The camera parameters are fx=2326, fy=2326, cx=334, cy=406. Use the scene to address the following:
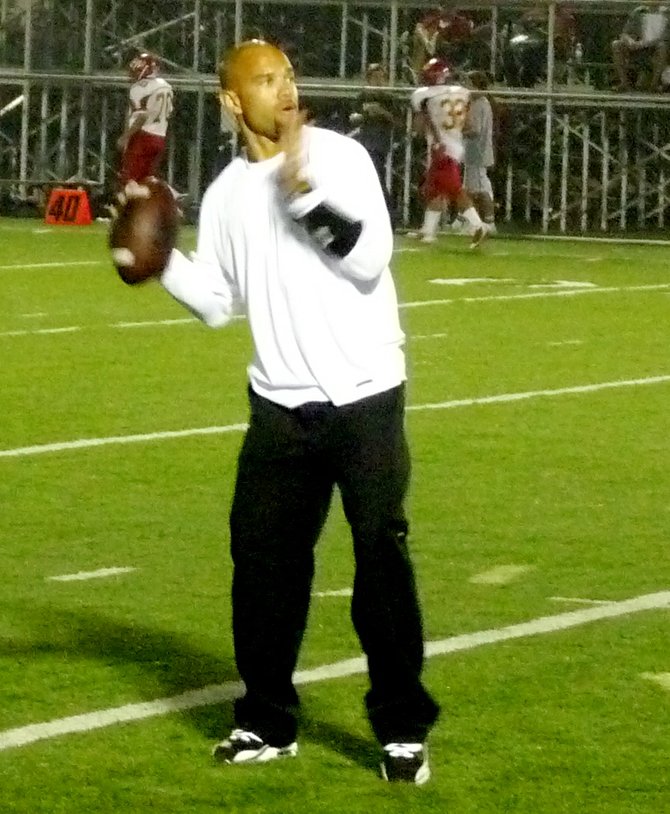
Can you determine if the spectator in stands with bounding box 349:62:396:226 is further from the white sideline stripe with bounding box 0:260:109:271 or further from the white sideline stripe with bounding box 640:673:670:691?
the white sideline stripe with bounding box 640:673:670:691

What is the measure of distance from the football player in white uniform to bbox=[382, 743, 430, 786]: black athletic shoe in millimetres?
16234

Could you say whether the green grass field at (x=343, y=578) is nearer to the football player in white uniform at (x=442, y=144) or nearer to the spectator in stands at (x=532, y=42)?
the football player in white uniform at (x=442, y=144)

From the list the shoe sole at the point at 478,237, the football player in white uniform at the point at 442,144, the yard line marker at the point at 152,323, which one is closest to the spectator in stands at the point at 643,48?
the football player in white uniform at the point at 442,144

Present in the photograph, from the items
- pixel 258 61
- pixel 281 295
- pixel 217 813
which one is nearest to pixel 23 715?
pixel 217 813

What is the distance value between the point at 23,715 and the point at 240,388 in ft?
21.0

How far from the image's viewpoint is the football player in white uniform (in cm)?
2184

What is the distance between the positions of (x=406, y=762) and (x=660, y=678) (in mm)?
1257

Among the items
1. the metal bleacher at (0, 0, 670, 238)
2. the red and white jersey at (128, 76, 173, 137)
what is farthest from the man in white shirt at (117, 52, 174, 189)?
the metal bleacher at (0, 0, 670, 238)

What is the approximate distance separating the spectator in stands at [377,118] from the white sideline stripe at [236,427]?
1113 cm

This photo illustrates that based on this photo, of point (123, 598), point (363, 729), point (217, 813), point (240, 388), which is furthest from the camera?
point (240, 388)

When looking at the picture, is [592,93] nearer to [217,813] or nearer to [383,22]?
[383,22]

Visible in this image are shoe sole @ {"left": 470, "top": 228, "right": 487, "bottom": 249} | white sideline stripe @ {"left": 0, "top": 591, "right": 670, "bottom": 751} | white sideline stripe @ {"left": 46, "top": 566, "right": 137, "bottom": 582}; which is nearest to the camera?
white sideline stripe @ {"left": 0, "top": 591, "right": 670, "bottom": 751}

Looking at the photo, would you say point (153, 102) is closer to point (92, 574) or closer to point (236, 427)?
point (236, 427)

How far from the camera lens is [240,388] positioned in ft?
40.3
